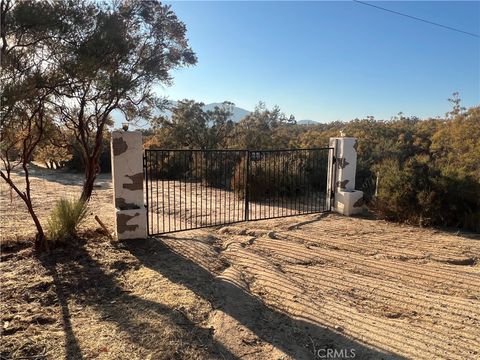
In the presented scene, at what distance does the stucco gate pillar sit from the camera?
26.7ft

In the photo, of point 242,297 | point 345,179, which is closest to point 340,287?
point 242,297

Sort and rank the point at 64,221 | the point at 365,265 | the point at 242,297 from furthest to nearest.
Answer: the point at 64,221 → the point at 365,265 → the point at 242,297

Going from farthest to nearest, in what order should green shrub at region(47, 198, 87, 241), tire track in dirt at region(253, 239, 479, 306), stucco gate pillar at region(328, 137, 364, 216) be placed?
stucco gate pillar at region(328, 137, 364, 216)
green shrub at region(47, 198, 87, 241)
tire track in dirt at region(253, 239, 479, 306)

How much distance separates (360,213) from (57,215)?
6.03 m

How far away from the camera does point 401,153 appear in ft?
45.5

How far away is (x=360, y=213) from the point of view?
829cm

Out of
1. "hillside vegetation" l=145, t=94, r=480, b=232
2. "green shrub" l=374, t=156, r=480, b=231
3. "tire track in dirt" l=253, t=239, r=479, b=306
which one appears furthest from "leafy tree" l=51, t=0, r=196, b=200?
"green shrub" l=374, t=156, r=480, b=231

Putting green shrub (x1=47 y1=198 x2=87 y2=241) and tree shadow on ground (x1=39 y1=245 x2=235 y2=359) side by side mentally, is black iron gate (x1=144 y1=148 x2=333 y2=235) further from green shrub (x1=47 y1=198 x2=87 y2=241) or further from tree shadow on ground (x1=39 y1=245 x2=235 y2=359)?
tree shadow on ground (x1=39 y1=245 x2=235 y2=359)

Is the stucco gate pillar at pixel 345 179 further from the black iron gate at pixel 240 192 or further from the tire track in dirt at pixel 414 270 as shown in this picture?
the tire track in dirt at pixel 414 270

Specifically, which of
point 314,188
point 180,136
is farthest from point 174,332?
point 180,136

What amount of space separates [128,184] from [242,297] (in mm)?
2766

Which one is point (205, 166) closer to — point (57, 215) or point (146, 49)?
point (146, 49)

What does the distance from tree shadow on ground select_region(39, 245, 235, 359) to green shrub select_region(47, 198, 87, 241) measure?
60cm

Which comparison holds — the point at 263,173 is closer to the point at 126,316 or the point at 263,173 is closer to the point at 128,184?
the point at 128,184
